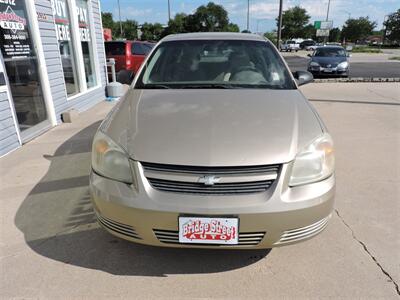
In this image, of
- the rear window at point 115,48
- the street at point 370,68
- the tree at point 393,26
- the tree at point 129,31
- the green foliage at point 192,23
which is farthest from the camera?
the tree at point 129,31

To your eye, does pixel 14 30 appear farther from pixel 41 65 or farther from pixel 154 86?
pixel 154 86

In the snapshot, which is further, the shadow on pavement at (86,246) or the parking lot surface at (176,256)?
the shadow on pavement at (86,246)

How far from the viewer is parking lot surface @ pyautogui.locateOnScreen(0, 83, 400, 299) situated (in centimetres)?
214

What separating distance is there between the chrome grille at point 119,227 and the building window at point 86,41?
6480 millimetres

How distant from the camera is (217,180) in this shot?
1924 millimetres

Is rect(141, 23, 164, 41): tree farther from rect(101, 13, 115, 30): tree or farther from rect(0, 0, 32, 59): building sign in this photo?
rect(0, 0, 32, 59): building sign

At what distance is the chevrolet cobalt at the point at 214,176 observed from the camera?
191 centimetres

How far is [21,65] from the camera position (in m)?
5.15

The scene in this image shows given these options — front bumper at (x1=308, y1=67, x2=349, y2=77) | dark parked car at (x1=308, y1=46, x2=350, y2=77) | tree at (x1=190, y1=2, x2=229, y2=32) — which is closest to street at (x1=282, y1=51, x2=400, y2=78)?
dark parked car at (x1=308, y1=46, x2=350, y2=77)

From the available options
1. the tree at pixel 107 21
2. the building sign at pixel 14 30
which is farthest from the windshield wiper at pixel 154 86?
the tree at pixel 107 21

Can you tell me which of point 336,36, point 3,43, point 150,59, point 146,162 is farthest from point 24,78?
point 336,36

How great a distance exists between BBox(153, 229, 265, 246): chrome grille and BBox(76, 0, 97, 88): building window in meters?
6.77

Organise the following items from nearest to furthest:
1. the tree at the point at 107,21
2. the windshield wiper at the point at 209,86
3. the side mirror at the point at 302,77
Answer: the windshield wiper at the point at 209,86, the side mirror at the point at 302,77, the tree at the point at 107,21

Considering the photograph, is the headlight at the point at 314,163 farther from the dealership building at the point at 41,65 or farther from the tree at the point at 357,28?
the tree at the point at 357,28
